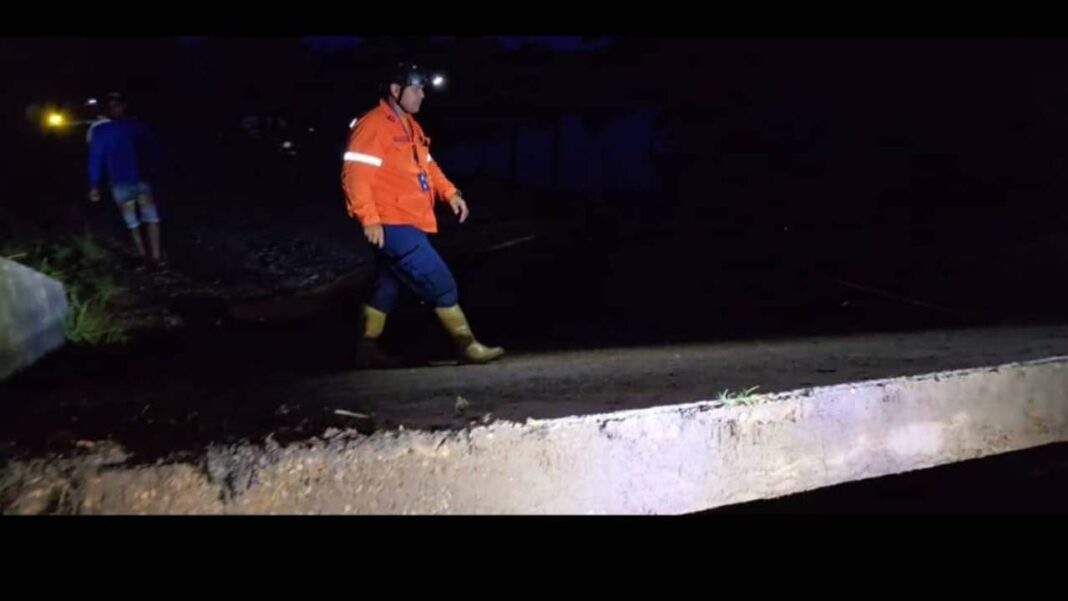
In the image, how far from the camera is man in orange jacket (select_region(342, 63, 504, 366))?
14.3ft

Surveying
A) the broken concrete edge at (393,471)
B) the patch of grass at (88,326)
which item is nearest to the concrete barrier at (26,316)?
the patch of grass at (88,326)

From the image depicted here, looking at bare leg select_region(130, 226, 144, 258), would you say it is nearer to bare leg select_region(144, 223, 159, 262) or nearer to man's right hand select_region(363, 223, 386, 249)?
bare leg select_region(144, 223, 159, 262)

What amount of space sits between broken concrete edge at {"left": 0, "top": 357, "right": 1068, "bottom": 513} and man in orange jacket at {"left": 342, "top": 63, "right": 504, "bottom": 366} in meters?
1.92

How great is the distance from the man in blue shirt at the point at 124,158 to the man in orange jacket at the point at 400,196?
4902mm

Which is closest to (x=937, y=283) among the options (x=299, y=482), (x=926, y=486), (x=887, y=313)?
(x=887, y=313)

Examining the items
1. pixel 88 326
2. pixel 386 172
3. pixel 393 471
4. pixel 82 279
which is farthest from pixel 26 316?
pixel 393 471

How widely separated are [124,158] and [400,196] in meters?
5.15

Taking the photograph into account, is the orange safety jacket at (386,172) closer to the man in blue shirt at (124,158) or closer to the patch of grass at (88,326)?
the patch of grass at (88,326)

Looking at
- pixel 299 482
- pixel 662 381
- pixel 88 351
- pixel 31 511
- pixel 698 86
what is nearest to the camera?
pixel 31 511

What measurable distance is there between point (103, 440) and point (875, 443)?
2.93 m

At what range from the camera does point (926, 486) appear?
4.26m

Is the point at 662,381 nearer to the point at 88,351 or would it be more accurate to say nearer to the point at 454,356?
the point at 454,356

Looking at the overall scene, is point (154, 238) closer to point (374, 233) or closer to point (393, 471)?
point (374, 233)

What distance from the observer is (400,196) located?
14.7 feet
